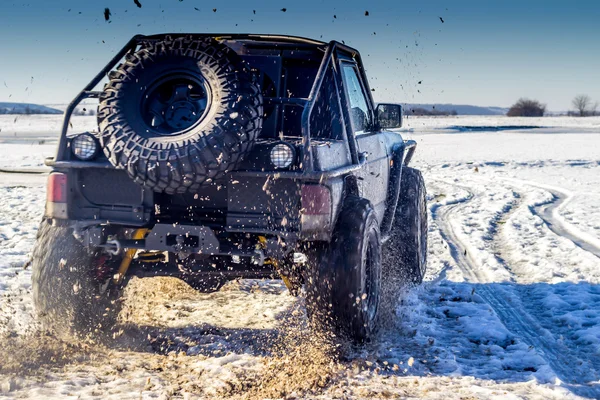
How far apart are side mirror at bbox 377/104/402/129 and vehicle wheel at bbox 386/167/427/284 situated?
0.78m

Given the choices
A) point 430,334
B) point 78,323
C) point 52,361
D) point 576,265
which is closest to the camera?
point 52,361

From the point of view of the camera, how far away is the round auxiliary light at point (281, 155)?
164 inches

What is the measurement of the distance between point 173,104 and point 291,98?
74 cm

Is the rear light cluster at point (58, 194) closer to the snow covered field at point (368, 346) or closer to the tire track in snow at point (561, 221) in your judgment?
the snow covered field at point (368, 346)

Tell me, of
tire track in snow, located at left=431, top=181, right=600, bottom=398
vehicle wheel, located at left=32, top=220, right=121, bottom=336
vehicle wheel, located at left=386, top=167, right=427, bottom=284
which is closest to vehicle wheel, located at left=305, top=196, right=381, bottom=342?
tire track in snow, located at left=431, top=181, right=600, bottom=398

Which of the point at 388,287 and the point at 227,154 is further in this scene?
the point at 388,287

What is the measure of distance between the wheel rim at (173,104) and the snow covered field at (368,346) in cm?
144

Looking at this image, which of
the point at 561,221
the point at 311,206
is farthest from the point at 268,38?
the point at 561,221

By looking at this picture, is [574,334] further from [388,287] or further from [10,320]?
[10,320]

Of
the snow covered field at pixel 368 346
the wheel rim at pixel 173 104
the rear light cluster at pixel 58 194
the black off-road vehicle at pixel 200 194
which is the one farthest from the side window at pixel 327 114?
the rear light cluster at pixel 58 194

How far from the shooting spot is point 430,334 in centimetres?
501

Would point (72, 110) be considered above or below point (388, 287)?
above

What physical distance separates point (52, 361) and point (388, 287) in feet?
9.49

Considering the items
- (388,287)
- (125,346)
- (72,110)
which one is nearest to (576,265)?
(388,287)
